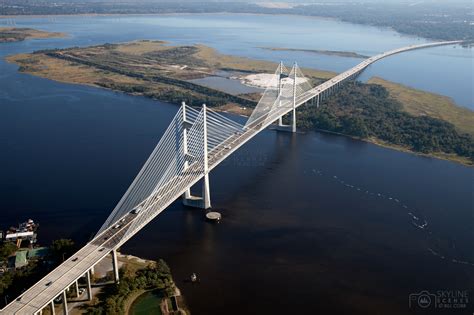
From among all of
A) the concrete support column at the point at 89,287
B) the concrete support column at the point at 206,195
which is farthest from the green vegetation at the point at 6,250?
the concrete support column at the point at 206,195

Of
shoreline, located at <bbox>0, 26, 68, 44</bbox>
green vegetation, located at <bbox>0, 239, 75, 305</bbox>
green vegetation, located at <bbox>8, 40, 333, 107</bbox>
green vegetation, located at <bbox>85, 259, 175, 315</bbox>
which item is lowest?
green vegetation, located at <bbox>85, 259, 175, 315</bbox>

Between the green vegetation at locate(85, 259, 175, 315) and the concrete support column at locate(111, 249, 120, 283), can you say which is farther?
the concrete support column at locate(111, 249, 120, 283)

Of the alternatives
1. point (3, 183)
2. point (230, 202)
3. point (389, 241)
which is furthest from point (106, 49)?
point (389, 241)

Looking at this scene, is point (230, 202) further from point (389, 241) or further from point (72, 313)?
point (72, 313)

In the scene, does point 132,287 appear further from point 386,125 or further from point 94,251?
point 386,125

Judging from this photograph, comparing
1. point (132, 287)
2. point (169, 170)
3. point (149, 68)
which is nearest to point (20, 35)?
point (149, 68)

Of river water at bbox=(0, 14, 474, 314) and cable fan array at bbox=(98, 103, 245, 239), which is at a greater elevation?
cable fan array at bbox=(98, 103, 245, 239)

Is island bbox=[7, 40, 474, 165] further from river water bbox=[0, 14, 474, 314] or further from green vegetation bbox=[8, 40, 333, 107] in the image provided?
river water bbox=[0, 14, 474, 314]

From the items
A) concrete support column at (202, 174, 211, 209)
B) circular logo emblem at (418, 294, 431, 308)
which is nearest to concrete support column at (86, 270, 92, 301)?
concrete support column at (202, 174, 211, 209)
